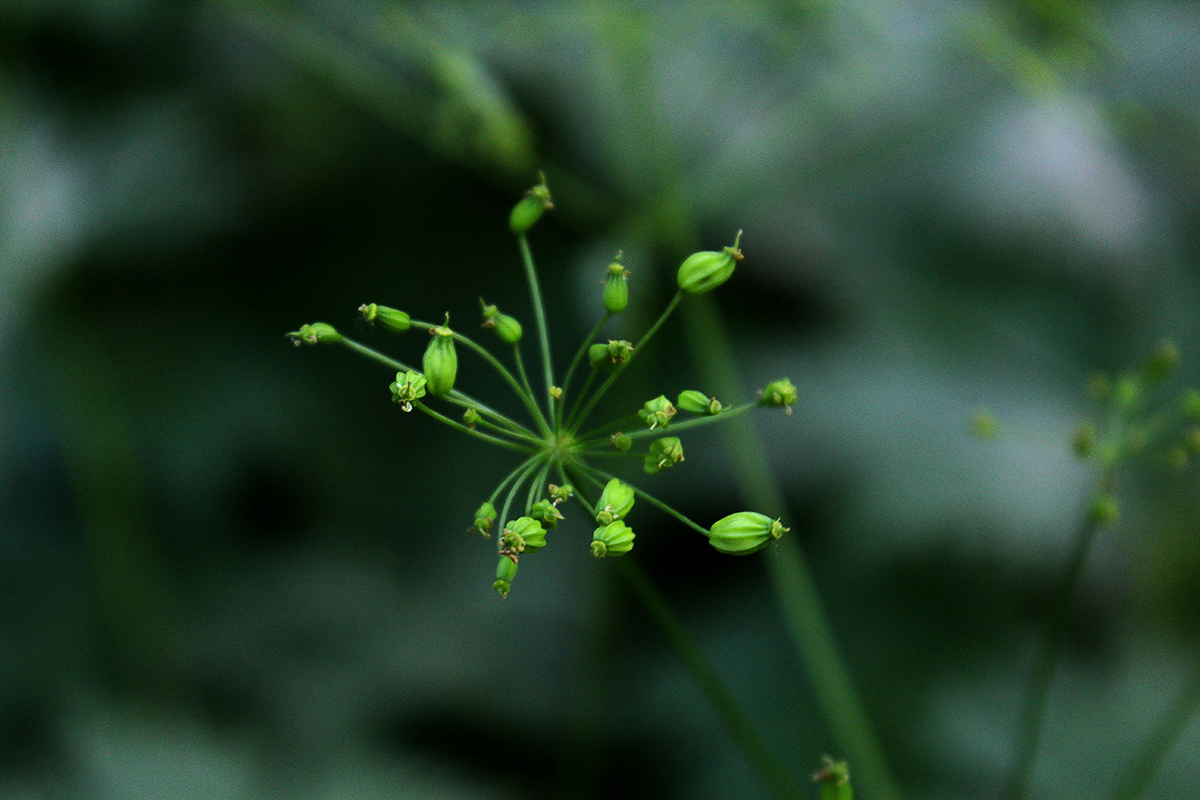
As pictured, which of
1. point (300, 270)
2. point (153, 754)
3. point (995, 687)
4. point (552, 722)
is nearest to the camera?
point (153, 754)

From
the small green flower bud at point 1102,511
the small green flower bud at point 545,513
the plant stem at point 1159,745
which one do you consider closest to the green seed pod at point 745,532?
the small green flower bud at point 545,513

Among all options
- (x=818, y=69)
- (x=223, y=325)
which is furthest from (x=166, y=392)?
(x=818, y=69)

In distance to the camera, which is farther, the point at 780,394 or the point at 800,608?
the point at 800,608

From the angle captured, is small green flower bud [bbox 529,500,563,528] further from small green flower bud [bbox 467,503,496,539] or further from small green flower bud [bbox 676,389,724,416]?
small green flower bud [bbox 676,389,724,416]

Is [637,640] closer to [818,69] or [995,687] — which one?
[995,687]

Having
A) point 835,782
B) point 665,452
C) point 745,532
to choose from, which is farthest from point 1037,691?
point 665,452

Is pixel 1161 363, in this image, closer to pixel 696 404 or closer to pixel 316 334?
pixel 696 404
